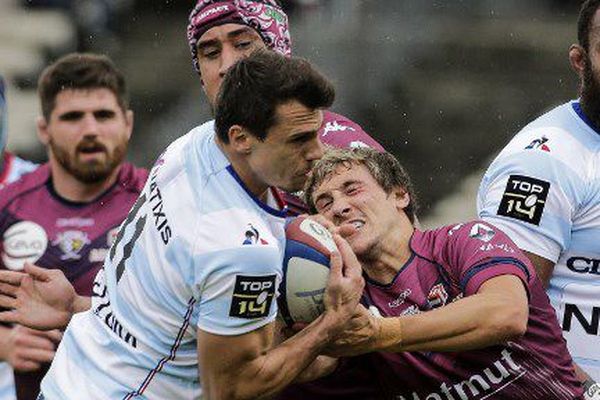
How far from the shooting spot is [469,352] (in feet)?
17.8

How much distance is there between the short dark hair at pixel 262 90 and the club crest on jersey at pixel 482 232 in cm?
82

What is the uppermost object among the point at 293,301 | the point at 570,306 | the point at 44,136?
the point at 44,136

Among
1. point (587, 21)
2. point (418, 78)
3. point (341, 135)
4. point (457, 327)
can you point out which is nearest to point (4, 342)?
point (341, 135)

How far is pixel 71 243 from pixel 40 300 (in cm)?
62

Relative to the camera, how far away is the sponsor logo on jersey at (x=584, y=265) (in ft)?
19.1

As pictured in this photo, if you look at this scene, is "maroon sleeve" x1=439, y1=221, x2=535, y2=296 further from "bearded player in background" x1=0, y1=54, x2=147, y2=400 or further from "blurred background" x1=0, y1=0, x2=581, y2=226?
"blurred background" x1=0, y1=0, x2=581, y2=226

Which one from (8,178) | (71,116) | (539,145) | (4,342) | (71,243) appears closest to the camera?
(539,145)

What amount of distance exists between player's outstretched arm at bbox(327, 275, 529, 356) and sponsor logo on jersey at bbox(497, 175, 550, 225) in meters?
0.56

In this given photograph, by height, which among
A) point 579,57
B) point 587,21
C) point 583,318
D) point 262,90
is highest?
point 262,90

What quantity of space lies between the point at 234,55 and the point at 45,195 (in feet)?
3.62

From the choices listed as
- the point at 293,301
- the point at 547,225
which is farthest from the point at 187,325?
the point at 547,225

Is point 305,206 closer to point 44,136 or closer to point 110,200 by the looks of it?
point 110,200

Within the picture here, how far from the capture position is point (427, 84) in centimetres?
1042

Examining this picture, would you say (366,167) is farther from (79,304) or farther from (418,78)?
(418,78)
